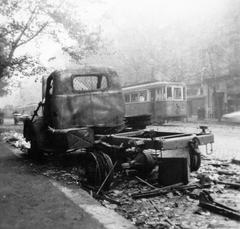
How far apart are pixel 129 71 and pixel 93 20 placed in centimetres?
1895

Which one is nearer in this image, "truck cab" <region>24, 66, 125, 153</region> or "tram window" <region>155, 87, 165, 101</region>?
"truck cab" <region>24, 66, 125, 153</region>

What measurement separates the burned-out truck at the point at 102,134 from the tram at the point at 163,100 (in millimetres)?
13537

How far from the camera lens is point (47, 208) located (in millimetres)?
3631

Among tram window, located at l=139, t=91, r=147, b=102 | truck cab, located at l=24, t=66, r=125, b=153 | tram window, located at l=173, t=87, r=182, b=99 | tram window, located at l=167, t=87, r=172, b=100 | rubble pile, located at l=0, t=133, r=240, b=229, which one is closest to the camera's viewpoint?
rubble pile, located at l=0, t=133, r=240, b=229

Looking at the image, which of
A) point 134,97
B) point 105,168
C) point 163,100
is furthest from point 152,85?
point 105,168

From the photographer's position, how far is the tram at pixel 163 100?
20.6m

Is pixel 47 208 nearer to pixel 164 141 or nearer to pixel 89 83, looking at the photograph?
pixel 164 141

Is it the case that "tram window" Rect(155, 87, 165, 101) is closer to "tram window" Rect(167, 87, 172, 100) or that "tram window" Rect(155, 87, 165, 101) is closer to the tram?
the tram

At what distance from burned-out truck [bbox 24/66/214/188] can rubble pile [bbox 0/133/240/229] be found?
0.25 m

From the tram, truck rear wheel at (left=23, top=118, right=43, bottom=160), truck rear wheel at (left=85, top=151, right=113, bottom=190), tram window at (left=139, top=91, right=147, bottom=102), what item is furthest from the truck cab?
tram window at (left=139, top=91, right=147, bottom=102)

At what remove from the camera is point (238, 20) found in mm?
28750

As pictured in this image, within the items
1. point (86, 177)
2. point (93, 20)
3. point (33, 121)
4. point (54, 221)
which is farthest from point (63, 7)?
point (54, 221)

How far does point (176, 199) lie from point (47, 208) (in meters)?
1.98

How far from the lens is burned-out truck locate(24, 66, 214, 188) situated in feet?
16.1
